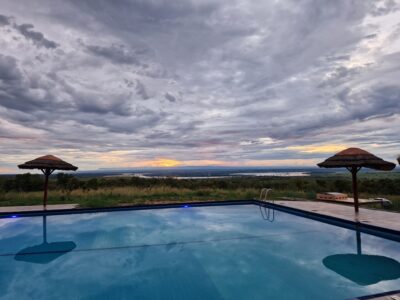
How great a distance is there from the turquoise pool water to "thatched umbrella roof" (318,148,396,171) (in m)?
1.93

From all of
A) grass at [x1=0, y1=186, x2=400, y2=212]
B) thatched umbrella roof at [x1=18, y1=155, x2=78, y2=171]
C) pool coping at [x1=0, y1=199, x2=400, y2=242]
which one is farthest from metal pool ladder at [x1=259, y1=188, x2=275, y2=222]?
thatched umbrella roof at [x1=18, y1=155, x2=78, y2=171]

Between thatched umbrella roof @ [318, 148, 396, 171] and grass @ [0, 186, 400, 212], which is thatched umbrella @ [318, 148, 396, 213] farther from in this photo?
grass @ [0, 186, 400, 212]

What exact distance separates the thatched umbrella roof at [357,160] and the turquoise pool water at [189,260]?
1927 mm

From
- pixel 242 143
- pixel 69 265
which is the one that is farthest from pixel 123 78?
pixel 242 143

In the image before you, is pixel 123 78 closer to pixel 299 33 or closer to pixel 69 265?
pixel 299 33

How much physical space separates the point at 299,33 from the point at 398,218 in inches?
277

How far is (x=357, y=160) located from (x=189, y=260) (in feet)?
18.6

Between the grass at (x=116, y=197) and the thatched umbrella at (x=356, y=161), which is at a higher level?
the thatched umbrella at (x=356, y=161)

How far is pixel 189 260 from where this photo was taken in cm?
577

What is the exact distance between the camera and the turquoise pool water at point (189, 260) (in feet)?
14.2

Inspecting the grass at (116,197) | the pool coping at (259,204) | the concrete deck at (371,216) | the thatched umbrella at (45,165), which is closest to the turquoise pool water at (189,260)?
the pool coping at (259,204)

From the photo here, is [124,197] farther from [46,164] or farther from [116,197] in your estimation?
[46,164]

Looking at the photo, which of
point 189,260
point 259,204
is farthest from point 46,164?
point 259,204

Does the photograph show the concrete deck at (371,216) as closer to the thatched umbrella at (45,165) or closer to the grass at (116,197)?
the grass at (116,197)
